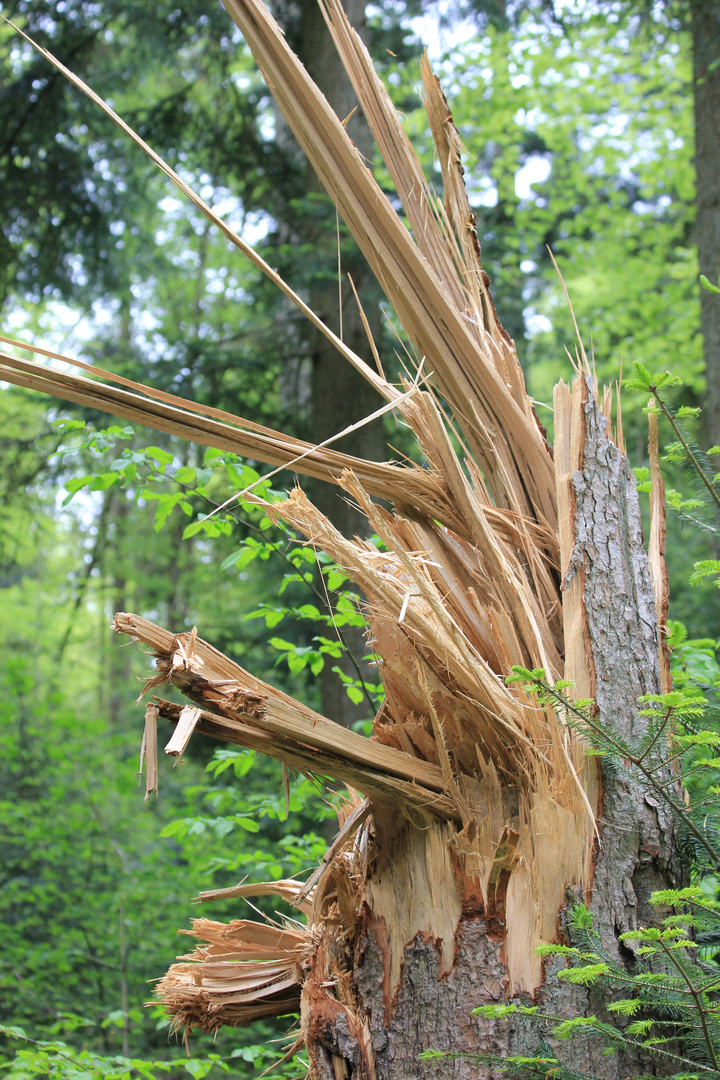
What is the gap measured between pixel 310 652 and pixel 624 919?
1659 mm

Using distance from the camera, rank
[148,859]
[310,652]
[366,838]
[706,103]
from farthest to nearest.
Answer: [148,859] < [706,103] < [310,652] < [366,838]

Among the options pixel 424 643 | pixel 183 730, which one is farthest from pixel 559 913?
pixel 183 730

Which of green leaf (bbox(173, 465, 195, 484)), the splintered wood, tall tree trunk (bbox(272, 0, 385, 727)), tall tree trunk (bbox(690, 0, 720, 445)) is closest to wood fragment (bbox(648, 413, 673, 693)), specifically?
the splintered wood

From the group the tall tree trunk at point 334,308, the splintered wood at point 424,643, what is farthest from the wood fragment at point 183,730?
the tall tree trunk at point 334,308

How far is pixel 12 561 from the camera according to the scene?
23.1 ft

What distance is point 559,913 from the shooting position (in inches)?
67.6

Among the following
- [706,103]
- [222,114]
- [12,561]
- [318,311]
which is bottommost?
[12,561]

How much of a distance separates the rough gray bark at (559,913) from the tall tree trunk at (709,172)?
4.01 meters

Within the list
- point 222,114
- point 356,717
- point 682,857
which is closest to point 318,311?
point 222,114

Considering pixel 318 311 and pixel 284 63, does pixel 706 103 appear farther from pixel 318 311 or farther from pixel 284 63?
pixel 284 63

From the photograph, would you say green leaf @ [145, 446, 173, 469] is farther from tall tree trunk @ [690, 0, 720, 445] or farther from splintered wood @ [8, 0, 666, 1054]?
tall tree trunk @ [690, 0, 720, 445]

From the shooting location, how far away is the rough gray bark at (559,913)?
5.53ft

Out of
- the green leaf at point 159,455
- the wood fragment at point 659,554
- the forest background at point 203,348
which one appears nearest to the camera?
the wood fragment at point 659,554

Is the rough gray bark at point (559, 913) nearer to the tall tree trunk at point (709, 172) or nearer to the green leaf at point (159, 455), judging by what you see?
the green leaf at point (159, 455)
